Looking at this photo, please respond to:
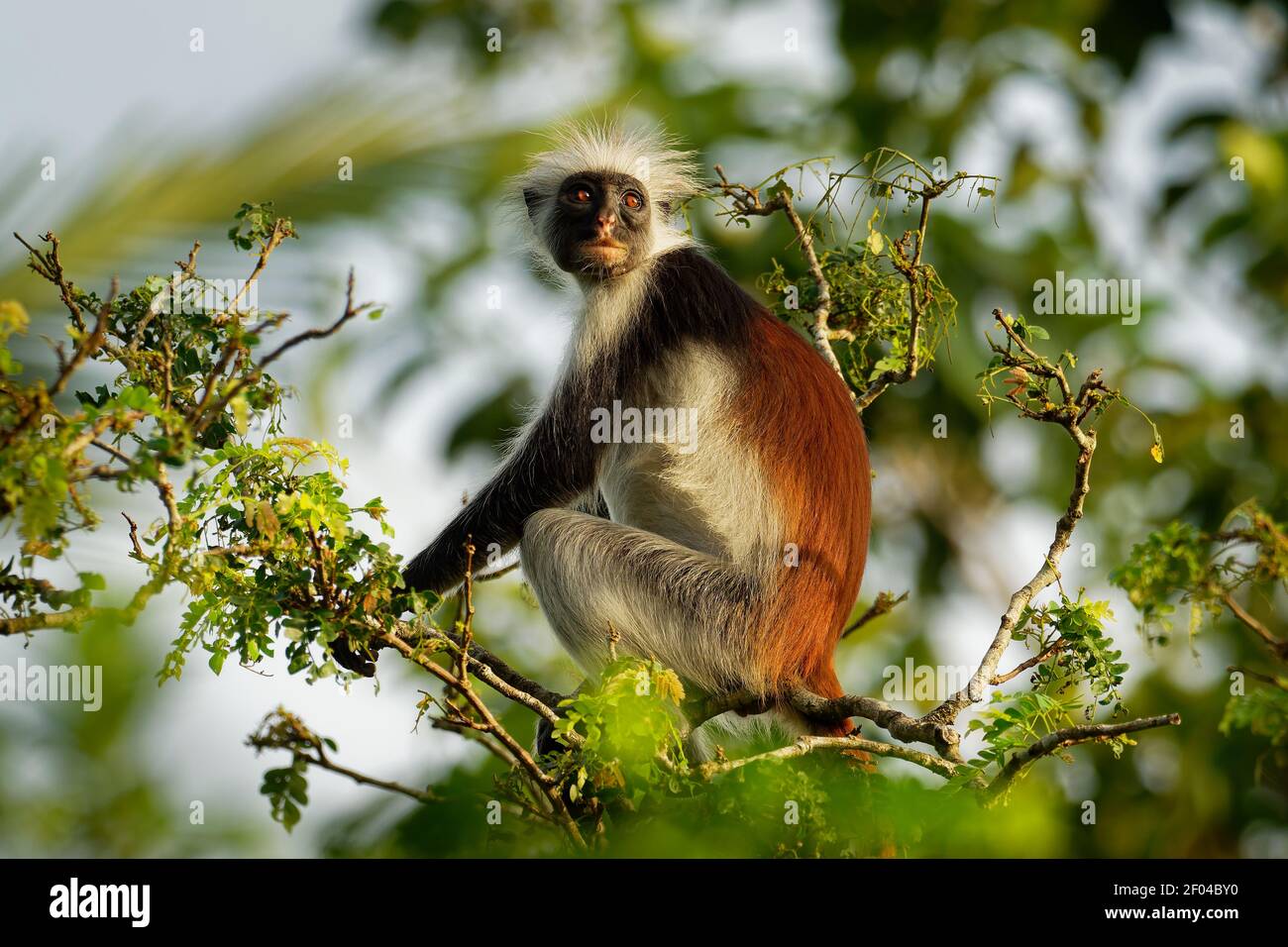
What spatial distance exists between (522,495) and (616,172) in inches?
68.9

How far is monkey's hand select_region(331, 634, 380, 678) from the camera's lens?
4.16 m

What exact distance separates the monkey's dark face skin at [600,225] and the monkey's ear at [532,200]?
0.55 m

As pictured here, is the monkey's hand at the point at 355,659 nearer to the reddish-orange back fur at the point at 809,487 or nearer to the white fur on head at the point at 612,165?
the reddish-orange back fur at the point at 809,487

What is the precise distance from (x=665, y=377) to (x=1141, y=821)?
7.83 meters

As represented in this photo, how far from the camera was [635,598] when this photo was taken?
5.54m

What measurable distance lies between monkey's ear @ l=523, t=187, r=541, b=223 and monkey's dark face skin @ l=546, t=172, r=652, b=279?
553 mm

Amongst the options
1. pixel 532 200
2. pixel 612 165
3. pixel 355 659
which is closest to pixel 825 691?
pixel 355 659

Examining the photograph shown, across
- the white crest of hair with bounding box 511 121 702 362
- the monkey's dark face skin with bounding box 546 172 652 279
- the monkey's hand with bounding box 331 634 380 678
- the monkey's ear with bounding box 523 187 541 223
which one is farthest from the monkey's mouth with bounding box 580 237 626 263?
the monkey's hand with bounding box 331 634 380 678

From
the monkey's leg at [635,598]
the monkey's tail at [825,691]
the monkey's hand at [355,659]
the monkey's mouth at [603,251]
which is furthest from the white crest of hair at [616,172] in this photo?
the monkey's hand at [355,659]

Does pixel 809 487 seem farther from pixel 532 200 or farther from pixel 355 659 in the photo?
pixel 532 200

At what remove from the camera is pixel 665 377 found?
234 inches

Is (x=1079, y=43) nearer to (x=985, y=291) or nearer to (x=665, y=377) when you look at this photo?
(x=985, y=291)

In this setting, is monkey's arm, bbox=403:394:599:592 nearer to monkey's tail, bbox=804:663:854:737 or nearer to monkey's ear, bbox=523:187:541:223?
monkey's tail, bbox=804:663:854:737

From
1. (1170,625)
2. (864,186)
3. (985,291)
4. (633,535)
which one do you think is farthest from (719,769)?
(985,291)
